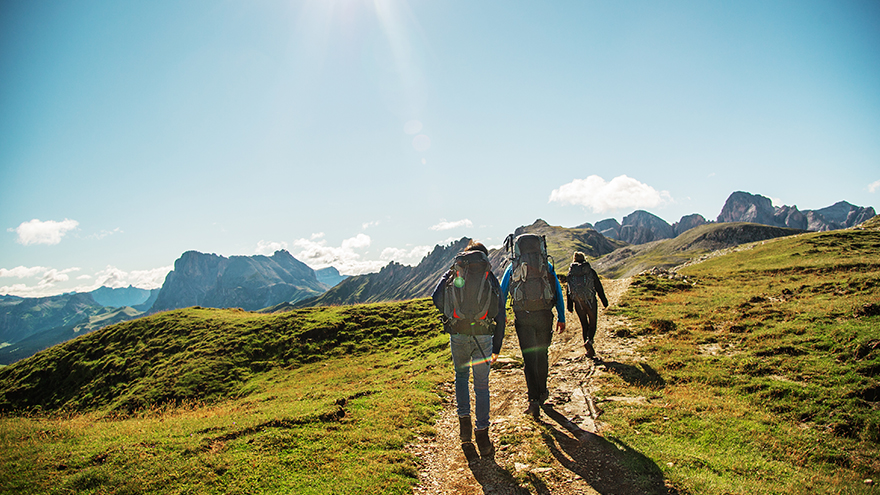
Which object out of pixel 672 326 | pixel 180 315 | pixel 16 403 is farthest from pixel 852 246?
pixel 16 403

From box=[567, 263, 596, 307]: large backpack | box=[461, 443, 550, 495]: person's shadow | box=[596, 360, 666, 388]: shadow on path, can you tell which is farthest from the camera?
box=[567, 263, 596, 307]: large backpack

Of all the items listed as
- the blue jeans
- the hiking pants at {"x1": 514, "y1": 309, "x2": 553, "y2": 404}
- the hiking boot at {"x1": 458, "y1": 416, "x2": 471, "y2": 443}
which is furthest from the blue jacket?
the hiking boot at {"x1": 458, "y1": 416, "x2": 471, "y2": 443}

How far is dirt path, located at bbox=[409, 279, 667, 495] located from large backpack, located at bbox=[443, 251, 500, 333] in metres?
2.92

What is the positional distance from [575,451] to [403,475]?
383 centimetres

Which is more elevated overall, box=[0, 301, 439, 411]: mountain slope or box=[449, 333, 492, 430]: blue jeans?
box=[449, 333, 492, 430]: blue jeans

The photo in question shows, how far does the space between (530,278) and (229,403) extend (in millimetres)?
18839

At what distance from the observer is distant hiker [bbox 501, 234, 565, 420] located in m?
9.30

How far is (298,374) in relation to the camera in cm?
2362

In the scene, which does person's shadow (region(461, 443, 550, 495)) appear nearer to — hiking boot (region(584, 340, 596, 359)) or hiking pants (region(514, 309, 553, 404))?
hiking pants (region(514, 309, 553, 404))

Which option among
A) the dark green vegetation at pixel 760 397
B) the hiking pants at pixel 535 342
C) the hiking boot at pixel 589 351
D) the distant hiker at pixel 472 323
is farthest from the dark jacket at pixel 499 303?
the hiking boot at pixel 589 351

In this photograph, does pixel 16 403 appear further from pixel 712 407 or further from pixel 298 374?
pixel 712 407

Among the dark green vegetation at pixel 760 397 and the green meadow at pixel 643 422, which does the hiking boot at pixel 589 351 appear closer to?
the dark green vegetation at pixel 760 397

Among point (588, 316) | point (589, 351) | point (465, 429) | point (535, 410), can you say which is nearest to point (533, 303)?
point (535, 410)

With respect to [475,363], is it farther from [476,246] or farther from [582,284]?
[582,284]
